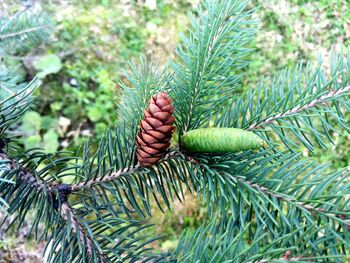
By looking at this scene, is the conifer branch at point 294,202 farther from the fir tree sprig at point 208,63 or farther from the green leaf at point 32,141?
the green leaf at point 32,141

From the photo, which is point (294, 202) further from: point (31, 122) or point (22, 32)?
point (31, 122)

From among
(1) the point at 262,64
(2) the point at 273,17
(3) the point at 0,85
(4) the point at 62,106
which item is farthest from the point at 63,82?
(2) the point at 273,17

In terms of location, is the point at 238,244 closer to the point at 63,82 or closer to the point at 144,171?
the point at 144,171

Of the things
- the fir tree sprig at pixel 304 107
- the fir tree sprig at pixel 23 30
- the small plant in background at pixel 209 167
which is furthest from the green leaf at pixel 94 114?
the fir tree sprig at pixel 304 107

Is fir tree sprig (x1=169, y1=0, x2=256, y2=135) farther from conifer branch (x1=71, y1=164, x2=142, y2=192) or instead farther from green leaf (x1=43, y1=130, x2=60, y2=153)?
green leaf (x1=43, y1=130, x2=60, y2=153)


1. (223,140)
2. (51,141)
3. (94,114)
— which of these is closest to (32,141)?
(51,141)

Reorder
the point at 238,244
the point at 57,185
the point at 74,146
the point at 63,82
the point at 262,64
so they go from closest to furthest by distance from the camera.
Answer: the point at 238,244, the point at 57,185, the point at 74,146, the point at 63,82, the point at 262,64
